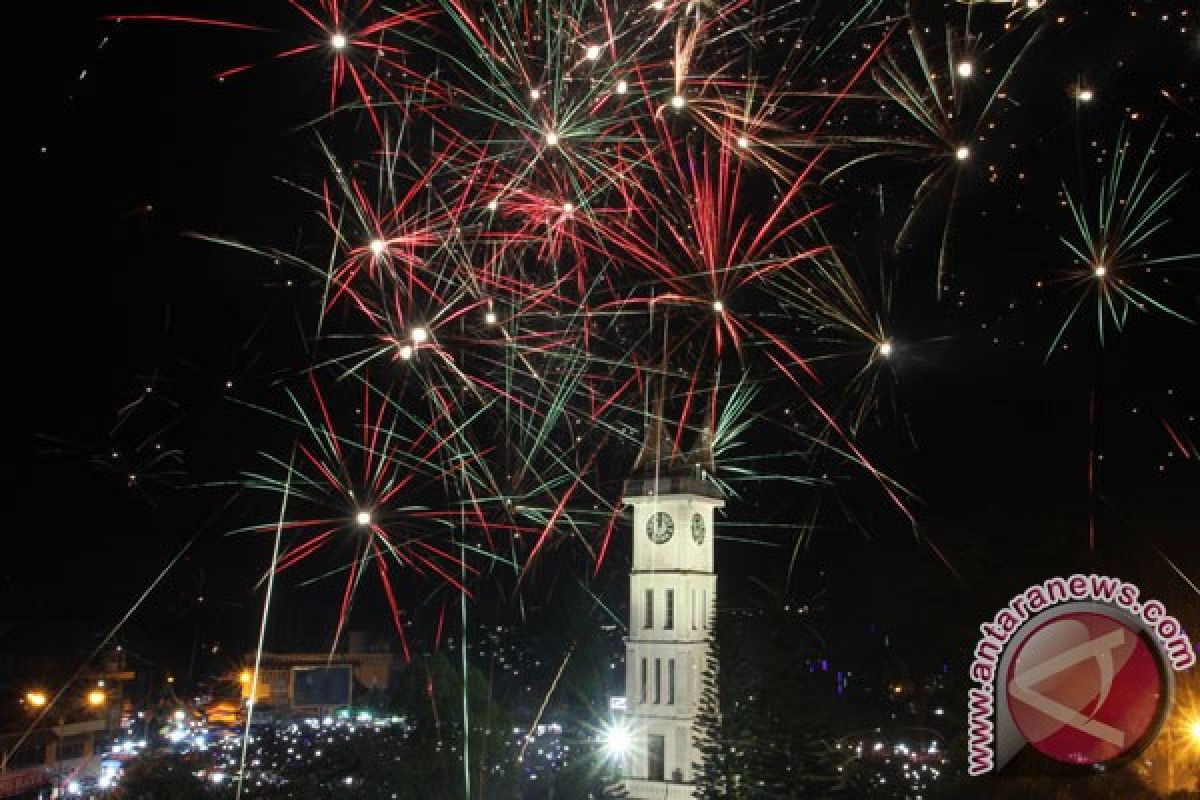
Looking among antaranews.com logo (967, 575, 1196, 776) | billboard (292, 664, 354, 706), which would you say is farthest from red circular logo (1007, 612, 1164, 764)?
billboard (292, 664, 354, 706)

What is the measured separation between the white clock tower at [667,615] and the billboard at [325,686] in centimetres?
2136

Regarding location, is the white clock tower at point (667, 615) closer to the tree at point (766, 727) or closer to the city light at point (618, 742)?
the city light at point (618, 742)

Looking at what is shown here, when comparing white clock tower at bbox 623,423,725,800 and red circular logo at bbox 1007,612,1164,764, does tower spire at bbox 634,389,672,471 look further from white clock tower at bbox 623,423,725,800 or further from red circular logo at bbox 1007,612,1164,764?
red circular logo at bbox 1007,612,1164,764

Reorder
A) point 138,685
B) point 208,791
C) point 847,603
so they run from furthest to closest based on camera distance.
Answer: point 138,685
point 847,603
point 208,791

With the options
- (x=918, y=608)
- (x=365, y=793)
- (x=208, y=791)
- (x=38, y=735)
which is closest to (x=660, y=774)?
(x=918, y=608)

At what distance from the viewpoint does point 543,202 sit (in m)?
19.2

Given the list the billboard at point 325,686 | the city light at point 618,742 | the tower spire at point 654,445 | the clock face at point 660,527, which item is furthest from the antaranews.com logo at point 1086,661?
the billboard at point 325,686

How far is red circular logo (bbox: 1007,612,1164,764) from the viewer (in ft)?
45.8

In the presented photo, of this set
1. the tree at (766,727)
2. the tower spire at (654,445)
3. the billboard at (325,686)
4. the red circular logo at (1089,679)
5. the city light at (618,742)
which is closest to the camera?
the red circular logo at (1089,679)

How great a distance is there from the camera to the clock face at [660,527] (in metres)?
39.9

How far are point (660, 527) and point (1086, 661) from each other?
87.1ft

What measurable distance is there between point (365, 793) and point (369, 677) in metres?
45.8

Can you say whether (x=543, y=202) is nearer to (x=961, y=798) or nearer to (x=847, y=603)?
(x=961, y=798)

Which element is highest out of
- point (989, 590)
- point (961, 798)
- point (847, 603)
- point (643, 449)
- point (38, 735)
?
point (643, 449)
